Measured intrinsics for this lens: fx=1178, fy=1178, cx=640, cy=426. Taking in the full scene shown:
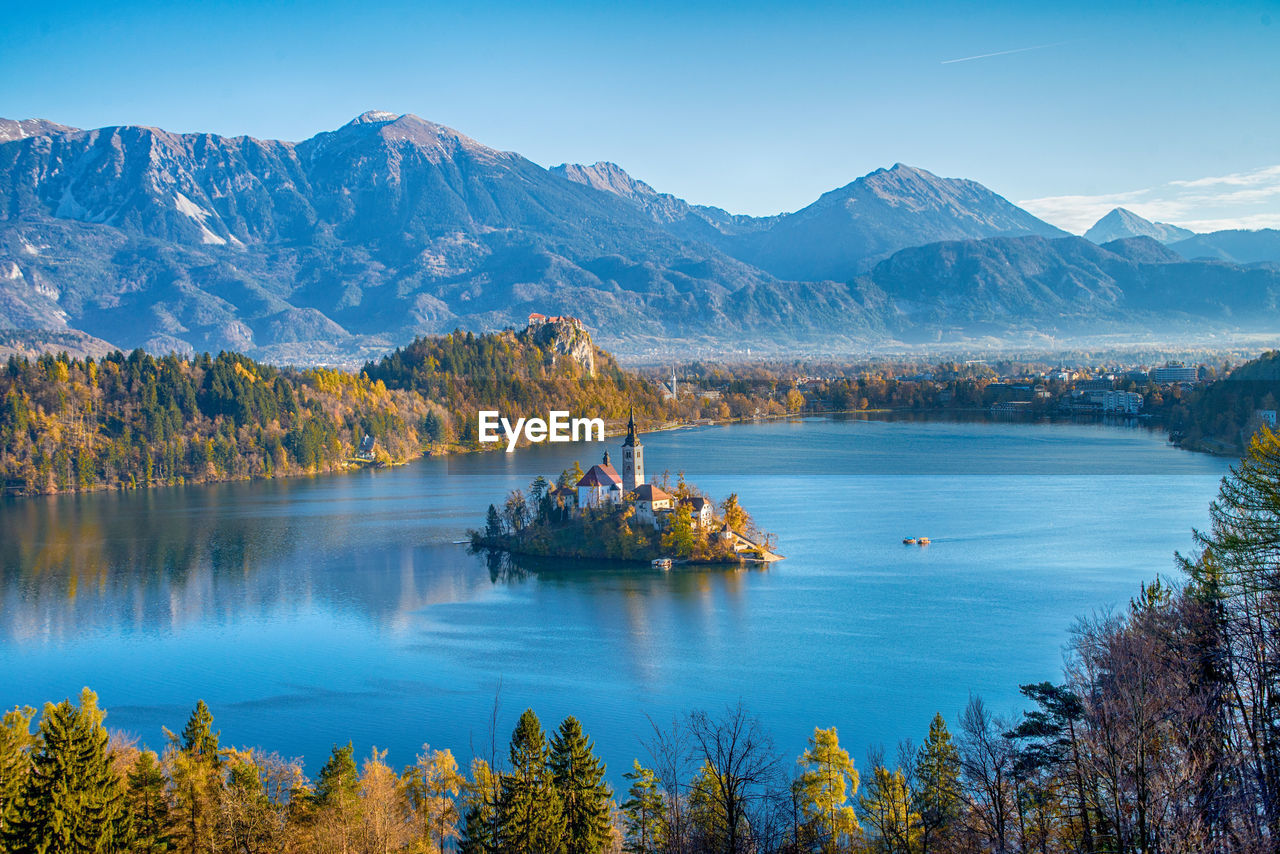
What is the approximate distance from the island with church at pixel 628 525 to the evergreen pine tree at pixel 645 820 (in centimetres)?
1297

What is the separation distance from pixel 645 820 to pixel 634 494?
1511cm

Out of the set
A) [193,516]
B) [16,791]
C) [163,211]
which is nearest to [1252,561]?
[16,791]

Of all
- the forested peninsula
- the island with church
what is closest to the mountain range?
the forested peninsula

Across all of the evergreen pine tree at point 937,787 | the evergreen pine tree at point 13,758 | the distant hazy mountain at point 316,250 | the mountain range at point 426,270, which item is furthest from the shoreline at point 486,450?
the distant hazy mountain at point 316,250

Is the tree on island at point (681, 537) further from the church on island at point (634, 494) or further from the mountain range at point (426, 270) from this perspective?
the mountain range at point (426, 270)

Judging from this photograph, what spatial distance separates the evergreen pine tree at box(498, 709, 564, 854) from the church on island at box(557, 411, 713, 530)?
14.1m

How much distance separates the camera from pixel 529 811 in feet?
29.2

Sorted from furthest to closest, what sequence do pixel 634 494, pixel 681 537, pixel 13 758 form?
1. pixel 634 494
2. pixel 681 537
3. pixel 13 758

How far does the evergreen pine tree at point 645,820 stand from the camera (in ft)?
29.8

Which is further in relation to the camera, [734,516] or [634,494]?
[634,494]

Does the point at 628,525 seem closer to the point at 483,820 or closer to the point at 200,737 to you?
the point at 200,737

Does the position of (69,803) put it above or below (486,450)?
below

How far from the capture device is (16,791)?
912 centimetres

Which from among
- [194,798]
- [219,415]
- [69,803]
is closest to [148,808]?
[194,798]
